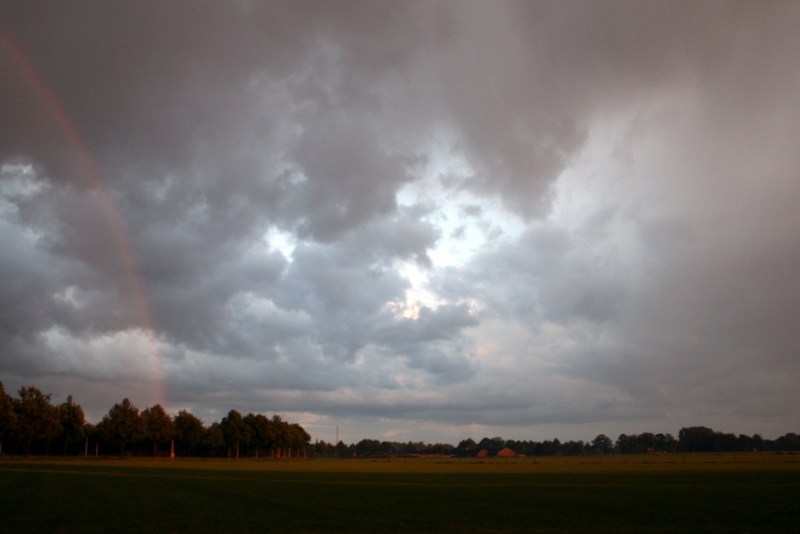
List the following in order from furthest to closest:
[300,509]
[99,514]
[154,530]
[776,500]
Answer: [776,500] < [300,509] < [99,514] < [154,530]

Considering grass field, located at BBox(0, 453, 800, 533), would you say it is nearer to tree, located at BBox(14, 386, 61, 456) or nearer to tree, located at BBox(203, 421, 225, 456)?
tree, located at BBox(14, 386, 61, 456)

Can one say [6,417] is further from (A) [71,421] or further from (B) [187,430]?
(B) [187,430]

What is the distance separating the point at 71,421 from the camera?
368 feet

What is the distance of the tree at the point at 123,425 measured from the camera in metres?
114

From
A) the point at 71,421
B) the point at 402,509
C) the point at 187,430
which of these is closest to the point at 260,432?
the point at 187,430

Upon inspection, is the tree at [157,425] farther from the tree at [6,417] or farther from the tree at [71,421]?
the tree at [6,417]

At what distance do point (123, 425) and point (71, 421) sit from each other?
33.7 feet

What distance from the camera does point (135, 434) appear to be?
115938 mm

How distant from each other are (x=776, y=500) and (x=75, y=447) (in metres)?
136

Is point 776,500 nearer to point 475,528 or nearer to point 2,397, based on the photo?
point 475,528

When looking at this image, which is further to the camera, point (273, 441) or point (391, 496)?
point (273, 441)

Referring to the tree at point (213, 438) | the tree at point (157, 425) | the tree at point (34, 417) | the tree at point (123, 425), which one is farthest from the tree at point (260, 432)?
the tree at point (34, 417)

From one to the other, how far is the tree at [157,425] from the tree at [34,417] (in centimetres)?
2147

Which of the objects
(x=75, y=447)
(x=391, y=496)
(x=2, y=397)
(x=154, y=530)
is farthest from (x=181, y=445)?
(x=154, y=530)
